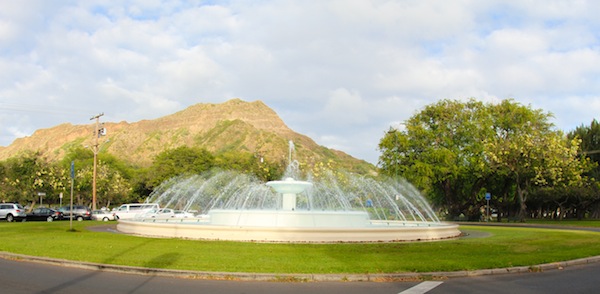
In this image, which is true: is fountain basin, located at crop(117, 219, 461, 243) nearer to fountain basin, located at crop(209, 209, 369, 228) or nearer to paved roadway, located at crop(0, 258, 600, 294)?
fountain basin, located at crop(209, 209, 369, 228)

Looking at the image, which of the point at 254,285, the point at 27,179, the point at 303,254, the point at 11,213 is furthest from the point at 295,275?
the point at 27,179

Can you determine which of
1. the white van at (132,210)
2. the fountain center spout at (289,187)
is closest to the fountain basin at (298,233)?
the fountain center spout at (289,187)

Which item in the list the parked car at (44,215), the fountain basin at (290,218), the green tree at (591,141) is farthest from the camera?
the green tree at (591,141)

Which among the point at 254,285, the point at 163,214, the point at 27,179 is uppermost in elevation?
the point at 27,179

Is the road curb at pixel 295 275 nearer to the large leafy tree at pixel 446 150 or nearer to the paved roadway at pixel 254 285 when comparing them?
the paved roadway at pixel 254 285

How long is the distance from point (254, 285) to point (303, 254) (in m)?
4.57

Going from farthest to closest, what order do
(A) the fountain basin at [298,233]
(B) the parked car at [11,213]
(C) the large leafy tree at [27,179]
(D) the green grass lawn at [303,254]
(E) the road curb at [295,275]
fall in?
(C) the large leafy tree at [27,179] → (B) the parked car at [11,213] → (A) the fountain basin at [298,233] → (D) the green grass lawn at [303,254] → (E) the road curb at [295,275]

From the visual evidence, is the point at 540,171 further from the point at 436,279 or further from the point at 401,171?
the point at 436,279

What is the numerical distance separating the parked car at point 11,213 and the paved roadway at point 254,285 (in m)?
34.1

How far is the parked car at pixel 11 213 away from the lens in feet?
140

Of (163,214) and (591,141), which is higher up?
(591,141)

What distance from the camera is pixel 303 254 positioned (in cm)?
1553

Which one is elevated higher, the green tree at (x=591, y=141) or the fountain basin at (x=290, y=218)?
the green tree at (x=591, y=141)

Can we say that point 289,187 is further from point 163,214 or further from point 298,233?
point 163,214
